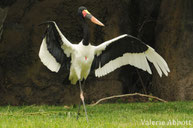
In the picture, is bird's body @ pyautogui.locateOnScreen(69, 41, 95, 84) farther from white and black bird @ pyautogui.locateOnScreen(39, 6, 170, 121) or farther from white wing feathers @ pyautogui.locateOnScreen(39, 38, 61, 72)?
white wing feathers @ pyautogui.locateOnScreen(39, 38, 61, 72)

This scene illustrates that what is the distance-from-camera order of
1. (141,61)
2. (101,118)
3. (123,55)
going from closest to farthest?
(101,118)
(141,61)
(123,55)

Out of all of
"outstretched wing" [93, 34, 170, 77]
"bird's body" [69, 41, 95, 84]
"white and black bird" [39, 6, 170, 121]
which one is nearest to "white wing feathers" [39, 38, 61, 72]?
"white and black bird" [39, 6, 170, 121]

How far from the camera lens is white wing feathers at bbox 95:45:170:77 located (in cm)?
495

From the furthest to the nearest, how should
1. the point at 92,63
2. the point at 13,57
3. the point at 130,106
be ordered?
1. the point at 13,57
2. the point at 130,106
3. the point at 92,63

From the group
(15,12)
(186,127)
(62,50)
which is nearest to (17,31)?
(15,12)

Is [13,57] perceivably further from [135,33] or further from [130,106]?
[135,33]

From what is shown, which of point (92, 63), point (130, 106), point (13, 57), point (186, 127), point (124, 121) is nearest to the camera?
point (186, 127)

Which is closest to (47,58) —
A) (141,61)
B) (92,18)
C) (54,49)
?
(54,49)

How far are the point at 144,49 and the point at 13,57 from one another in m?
2.55

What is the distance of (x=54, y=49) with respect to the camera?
16.2 ft

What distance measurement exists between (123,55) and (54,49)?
105cm

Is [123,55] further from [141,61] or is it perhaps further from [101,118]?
[101,118]

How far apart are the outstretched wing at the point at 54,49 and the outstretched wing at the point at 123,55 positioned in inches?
17.7

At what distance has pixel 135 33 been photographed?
25.6 feet
